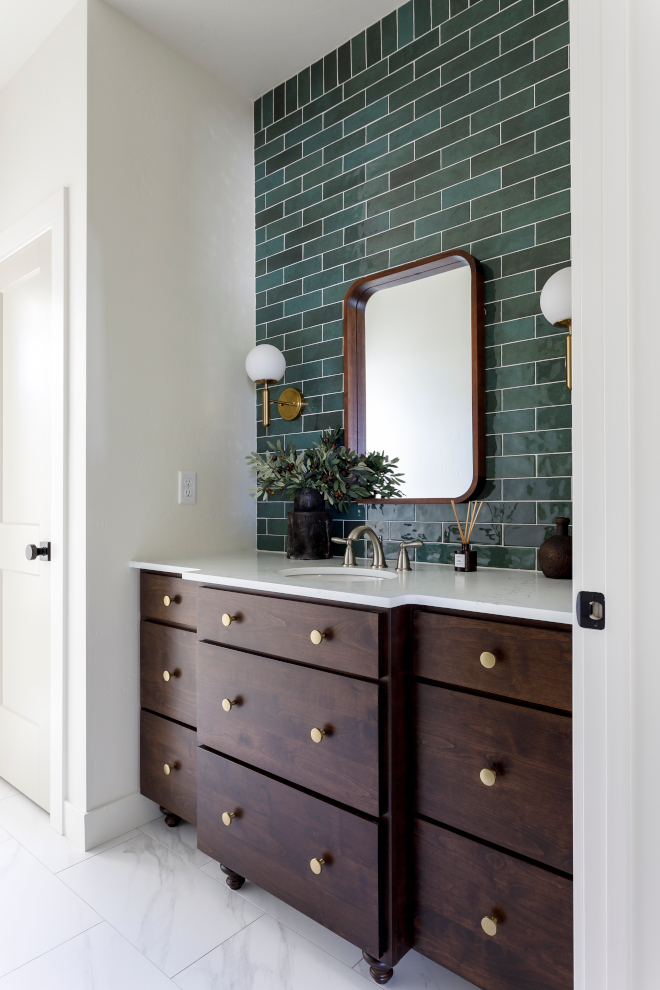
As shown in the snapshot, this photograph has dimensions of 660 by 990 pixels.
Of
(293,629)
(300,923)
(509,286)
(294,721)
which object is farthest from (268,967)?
(509,286)

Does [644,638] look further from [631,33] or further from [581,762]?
[631,33]

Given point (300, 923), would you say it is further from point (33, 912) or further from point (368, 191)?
point (368, 191)

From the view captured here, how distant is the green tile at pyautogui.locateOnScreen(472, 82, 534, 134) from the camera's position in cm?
168

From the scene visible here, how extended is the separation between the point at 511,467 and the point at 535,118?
Answer: 3.25 ft

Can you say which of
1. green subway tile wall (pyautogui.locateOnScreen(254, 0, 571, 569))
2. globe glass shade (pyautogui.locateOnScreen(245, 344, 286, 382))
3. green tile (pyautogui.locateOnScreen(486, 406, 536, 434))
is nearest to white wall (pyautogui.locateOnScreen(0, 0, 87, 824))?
globe glass shade (pyautogui.locateOnScreen(245, 344, 286, 382))

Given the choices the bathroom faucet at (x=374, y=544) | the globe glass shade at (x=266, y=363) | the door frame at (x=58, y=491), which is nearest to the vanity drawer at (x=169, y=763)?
the door frame at (x=58, y=491)

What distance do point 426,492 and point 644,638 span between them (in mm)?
1068

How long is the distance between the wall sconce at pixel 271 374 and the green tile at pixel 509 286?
827mm

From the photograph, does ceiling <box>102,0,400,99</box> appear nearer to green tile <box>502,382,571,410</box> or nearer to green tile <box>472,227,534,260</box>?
green tile <box>472,227,534,260</box>

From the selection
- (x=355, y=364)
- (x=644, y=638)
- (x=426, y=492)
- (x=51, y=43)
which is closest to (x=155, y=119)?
(x=51, y=43)

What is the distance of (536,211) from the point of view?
1.66 meters

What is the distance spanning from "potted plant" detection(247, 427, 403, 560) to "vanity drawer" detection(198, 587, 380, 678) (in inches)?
18.4

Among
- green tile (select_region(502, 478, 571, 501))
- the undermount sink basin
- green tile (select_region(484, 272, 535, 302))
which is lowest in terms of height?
the undermount sink basin

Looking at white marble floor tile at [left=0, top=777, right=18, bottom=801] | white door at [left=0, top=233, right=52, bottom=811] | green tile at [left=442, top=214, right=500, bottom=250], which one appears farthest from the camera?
white marble floor tile at [left=0, top=777, right=18, bottom=801]
